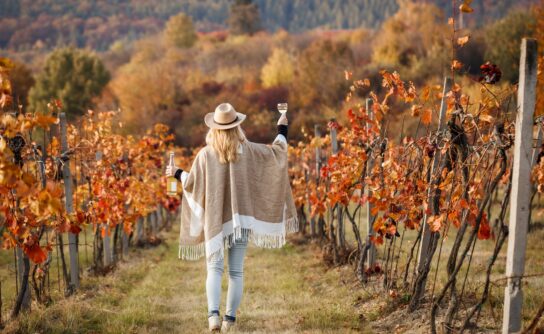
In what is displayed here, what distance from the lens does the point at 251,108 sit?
45844mm

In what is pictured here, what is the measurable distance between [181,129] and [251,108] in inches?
212

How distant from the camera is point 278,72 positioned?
5716cm

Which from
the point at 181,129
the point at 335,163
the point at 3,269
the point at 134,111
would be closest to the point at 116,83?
the point at 134,111

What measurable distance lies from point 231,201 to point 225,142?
46 cm

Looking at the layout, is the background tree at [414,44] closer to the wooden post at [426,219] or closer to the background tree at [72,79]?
the background tree at [72,79]

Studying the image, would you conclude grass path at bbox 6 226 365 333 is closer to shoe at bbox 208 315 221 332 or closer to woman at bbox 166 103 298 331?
shoe at bbox 208 315 221 332

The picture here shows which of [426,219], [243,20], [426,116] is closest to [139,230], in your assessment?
[426,219]

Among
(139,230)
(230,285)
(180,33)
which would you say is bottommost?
(139,230)

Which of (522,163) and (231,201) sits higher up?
(522,163)

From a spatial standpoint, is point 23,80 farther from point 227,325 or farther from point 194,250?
point 227,325

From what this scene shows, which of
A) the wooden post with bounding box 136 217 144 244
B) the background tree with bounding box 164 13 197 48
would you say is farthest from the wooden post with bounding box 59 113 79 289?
the background tree with bounding box 164 13 197 48

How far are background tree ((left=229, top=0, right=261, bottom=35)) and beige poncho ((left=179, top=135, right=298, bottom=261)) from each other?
95.6m

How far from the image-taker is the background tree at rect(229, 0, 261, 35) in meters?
98.4

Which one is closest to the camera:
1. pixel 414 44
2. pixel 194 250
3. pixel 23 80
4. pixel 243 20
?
pixel 194 250
